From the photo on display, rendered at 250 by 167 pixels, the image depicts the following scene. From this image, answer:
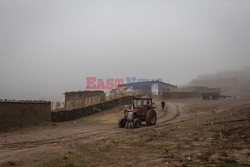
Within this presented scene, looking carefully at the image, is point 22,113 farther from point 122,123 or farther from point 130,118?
point 130,118

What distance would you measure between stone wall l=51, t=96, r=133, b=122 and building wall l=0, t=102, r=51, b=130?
1.13 meters

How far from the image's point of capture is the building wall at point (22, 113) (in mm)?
17484

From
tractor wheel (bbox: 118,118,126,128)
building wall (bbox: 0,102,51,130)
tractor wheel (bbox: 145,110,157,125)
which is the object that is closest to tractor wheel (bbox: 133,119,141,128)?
tractor wheel (bbox: 145,110,157,125)

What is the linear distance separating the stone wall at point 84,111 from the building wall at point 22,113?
113 centimetres

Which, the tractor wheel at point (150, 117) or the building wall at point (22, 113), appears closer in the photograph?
the tractor wheel at point (150, 117)

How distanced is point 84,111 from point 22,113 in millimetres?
7453

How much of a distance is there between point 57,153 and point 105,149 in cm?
185

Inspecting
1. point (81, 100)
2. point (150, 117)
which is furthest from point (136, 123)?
point (81, 100)

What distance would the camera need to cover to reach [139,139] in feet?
38.3

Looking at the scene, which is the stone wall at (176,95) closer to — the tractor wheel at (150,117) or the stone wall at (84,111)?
the stone wall at (84,111)

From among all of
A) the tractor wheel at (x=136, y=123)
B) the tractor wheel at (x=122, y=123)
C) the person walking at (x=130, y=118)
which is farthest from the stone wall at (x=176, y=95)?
the person walking at (x=130, y=118)

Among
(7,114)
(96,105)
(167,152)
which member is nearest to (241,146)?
(167,152)

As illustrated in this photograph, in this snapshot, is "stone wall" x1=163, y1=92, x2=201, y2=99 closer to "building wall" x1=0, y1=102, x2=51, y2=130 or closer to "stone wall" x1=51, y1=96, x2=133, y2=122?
"stone wall" x1=51, y1=96, x2=133, y2=122

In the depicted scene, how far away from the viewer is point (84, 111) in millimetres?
25250
